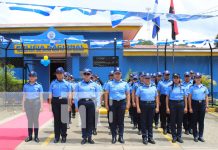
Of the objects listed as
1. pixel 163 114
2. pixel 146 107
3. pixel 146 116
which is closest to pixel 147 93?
pixel 146 107

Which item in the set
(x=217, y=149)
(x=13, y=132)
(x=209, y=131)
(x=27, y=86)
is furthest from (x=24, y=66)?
(x=217, y=149)

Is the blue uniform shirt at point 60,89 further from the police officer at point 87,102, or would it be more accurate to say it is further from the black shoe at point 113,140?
the black shoe at point 113,140

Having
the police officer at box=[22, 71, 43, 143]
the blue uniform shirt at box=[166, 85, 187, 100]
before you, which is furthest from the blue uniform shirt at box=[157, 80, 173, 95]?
the police officer at box=[22, 71, 43, 143]

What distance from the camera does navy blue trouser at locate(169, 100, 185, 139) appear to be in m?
9.73

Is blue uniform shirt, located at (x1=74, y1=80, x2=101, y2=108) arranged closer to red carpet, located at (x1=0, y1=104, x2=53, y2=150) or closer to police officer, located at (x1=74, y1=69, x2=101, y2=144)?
police officer, located at (x1=74, y1=69, x2=101, y2=144)

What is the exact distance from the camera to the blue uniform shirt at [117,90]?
942cm

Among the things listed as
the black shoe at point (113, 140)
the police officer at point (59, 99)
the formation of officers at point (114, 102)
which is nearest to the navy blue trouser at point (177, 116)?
the formation of officers at point (114, 102)

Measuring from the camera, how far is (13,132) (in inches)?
439

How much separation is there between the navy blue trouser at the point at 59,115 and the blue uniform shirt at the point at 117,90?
1140 mm

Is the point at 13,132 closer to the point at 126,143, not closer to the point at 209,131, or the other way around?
the point at 126,143

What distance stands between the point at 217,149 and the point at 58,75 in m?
4.25

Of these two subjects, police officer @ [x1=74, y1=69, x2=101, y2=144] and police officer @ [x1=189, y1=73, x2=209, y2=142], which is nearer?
police officer @ [x1=74, y1=69, x2=101, y2=144]

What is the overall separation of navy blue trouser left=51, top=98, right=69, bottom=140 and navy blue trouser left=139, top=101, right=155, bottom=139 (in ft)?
6.42

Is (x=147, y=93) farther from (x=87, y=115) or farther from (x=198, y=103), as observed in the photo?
(x=87, y=115)
